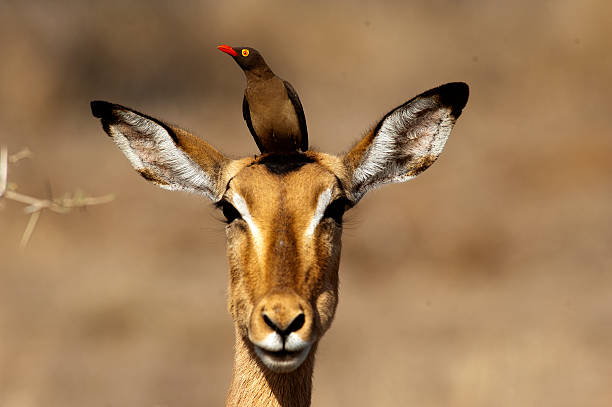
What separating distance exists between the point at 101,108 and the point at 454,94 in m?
2.50

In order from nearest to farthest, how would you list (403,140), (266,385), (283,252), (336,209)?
(283,252) → (266,385) → (336,209) → (403,140)

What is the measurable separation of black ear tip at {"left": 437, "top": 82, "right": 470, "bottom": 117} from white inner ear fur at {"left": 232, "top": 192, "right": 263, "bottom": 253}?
160 cm

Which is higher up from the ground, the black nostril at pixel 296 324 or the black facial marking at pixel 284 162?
the black facial marking at pixel 284 162

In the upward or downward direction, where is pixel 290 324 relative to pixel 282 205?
downward

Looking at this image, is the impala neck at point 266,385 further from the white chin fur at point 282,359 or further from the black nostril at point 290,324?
the black nostril at point 290,324

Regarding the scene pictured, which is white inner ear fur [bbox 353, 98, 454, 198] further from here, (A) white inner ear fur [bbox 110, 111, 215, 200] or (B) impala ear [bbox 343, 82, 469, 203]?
(A) white inner ear fur [bbox 110, 111, 215, 200]

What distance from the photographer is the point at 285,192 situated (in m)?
6.34

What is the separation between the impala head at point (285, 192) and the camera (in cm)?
566

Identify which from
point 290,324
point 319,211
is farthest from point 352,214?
point 290,324

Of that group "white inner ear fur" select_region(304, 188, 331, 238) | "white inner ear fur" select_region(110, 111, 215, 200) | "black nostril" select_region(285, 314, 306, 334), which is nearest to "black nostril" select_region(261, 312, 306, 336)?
"black nostril" select_region(285, 314, 306, 334)

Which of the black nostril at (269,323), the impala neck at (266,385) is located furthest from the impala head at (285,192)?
the impala neck at (266,385)

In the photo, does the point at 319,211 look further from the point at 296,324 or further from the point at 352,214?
the point at 352,214

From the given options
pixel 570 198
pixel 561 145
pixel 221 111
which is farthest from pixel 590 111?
pixel 221 111

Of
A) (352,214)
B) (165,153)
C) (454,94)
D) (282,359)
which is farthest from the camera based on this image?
(352,214)
